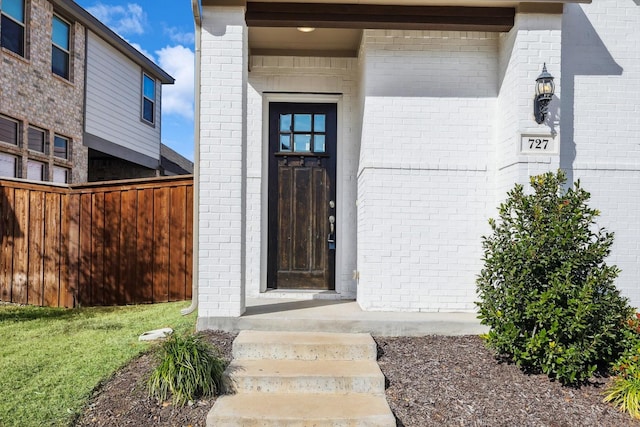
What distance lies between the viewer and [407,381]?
3.46 meters

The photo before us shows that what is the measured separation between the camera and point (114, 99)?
1155 centimetres

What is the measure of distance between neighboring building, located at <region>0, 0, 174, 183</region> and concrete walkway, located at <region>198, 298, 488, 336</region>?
6755mm

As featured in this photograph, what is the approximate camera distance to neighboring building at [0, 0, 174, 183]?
8.36m

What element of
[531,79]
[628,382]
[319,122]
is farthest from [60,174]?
[628,382]

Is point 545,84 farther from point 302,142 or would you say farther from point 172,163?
point 172,163

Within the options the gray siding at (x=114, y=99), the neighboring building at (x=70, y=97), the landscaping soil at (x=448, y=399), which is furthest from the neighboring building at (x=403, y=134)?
the gray siding at (x=114, y=99)

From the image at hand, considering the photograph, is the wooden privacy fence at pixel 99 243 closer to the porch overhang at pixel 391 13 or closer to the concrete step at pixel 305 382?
the porch overhang at pixel 391 13

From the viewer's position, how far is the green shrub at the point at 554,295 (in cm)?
335

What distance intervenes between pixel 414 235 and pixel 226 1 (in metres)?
3.14

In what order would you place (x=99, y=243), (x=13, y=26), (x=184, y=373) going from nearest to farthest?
(x=184, y=373)
(x=99, y=243)
(x=13, y=26)

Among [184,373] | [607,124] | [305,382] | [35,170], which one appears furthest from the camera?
[35,170]

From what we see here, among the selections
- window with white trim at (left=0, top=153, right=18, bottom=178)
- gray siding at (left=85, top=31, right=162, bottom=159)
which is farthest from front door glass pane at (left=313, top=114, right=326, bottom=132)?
gray siding at (left=85, top=31, right=162, bottom=159)

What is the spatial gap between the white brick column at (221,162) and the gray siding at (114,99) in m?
7.71

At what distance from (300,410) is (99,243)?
4.49 metres
